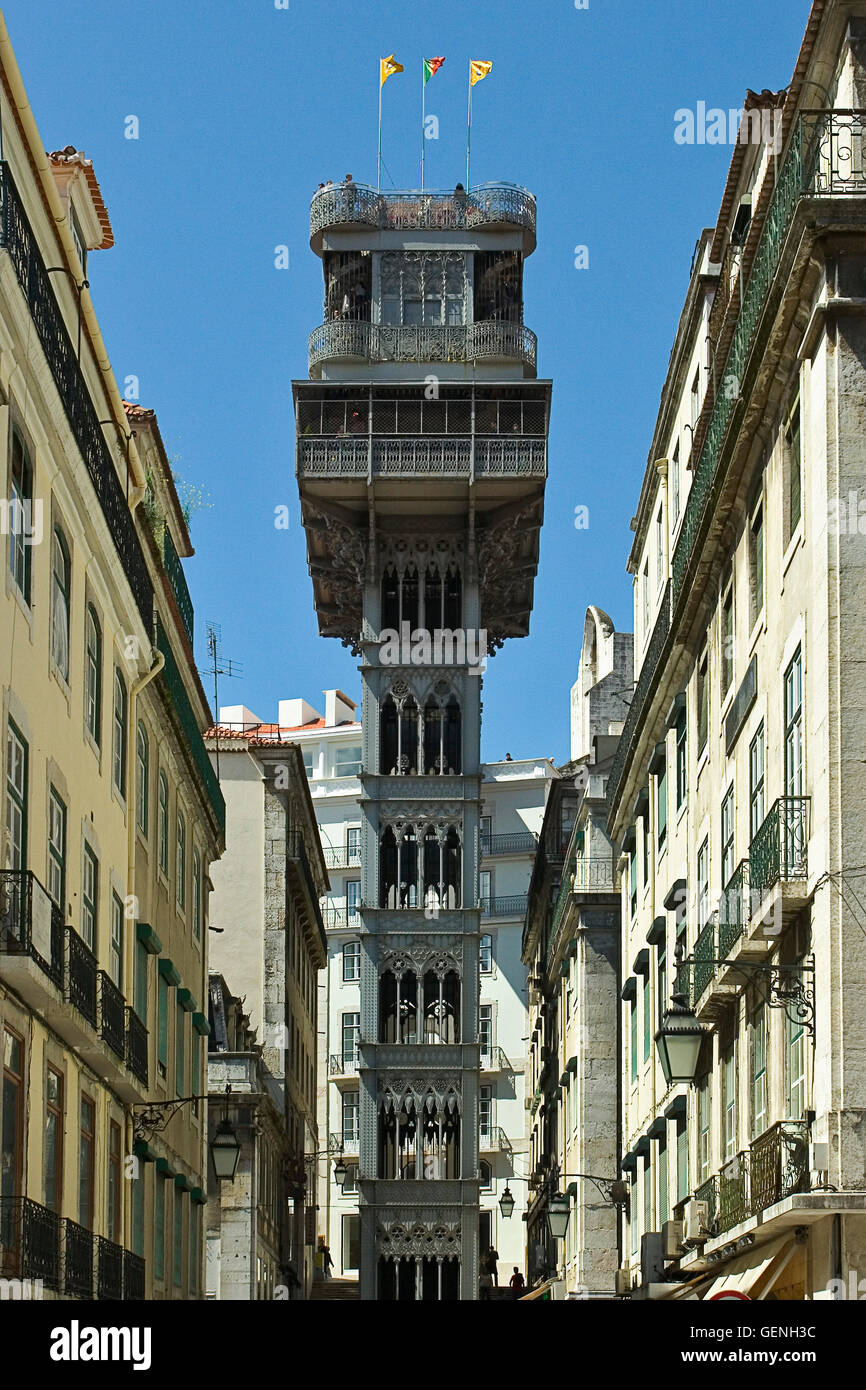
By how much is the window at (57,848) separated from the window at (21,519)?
2.65 metres

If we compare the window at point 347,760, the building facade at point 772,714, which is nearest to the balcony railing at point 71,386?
the building facade at point 772,714

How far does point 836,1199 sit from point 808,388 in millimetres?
7272

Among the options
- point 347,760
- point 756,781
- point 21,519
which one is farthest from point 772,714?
point 347,760

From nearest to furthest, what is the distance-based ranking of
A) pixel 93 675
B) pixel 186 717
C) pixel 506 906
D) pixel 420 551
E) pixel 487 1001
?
pixel 93 675 < pixel 186 717 < pixel 420 551 < pixel 487 1001 < pixel 506 906

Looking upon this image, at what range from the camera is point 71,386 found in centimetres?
2441

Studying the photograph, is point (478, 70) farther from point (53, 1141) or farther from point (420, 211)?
point (53, 1141)

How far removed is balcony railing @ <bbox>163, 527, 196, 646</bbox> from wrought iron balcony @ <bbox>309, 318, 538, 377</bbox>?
33311 millimetres

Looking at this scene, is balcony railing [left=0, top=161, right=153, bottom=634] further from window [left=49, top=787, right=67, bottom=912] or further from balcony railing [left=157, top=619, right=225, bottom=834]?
window [left=49, top=787, right=67, bottom=912]

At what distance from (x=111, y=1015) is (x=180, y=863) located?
11.4 m

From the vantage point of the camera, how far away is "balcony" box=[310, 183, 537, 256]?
75500 mm

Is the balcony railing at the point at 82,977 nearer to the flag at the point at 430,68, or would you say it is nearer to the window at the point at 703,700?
the window at the point at 703,700

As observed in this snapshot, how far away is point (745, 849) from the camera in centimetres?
2600

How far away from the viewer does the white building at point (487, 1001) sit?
90188mm
